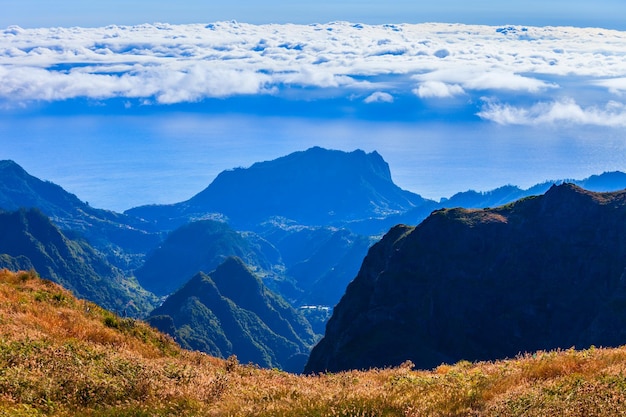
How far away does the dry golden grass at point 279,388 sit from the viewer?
54.6ft

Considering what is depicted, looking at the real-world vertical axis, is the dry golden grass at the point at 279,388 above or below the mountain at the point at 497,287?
above

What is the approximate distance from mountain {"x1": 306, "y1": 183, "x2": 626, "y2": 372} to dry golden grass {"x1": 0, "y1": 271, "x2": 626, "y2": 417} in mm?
136547

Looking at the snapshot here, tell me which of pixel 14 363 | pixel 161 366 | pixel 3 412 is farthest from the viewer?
pixel 161 366

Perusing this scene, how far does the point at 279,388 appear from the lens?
64.3 ft

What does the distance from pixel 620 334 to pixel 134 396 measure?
142853 mm

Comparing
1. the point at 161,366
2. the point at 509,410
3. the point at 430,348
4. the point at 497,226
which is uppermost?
the point at 509,410

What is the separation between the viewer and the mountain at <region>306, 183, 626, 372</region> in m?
162

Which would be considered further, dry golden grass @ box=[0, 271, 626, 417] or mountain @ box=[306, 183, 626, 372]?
mountain @ box=[306, 183, 626, 372]

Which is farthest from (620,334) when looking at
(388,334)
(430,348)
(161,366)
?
(161,366)

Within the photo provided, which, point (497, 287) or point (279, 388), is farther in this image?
point (497, 287)

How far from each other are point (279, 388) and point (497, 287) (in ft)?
535

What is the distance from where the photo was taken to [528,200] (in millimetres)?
194125

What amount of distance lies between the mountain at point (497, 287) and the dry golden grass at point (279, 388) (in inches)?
5376

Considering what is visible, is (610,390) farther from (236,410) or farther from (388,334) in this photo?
(388,334)
